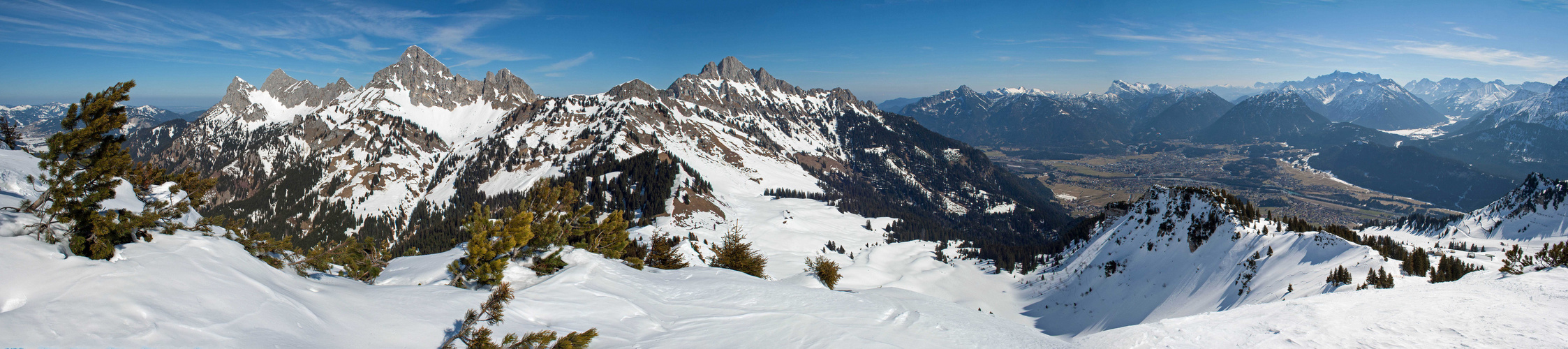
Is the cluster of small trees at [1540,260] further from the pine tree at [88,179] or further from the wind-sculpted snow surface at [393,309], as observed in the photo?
the pine tree at [88,179]

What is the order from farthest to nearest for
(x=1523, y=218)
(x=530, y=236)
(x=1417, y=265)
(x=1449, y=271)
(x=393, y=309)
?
(x=1523, y=218) → (x=1417, y=265) → (x=1449, y=271) → (x=530, y=236) → (x=393, y=309)

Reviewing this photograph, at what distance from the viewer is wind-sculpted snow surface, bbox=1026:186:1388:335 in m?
31.9

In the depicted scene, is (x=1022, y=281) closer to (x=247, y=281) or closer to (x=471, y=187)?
(x=247, y=281)

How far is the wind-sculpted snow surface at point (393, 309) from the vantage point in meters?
6.66

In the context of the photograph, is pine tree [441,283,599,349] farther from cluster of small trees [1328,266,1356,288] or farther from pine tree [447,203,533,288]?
cluster of small trees [1328,266,1356,288]

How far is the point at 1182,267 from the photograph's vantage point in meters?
44.0

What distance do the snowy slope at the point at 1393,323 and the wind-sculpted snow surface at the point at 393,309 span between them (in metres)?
3.59

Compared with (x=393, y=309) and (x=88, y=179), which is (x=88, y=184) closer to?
(x=88, y=179)

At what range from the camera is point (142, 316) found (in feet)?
22.2

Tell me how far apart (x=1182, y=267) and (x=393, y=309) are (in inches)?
2101

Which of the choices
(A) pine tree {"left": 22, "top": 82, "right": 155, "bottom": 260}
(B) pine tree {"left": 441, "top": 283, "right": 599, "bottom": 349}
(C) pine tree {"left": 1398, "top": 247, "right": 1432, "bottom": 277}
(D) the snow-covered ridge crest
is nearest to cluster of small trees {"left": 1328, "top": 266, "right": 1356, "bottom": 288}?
(C) pine tree {"left": 1398, "top": 247, "right": 1432, "bottom": 277}

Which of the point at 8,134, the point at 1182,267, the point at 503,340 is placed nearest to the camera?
the point at 503,340

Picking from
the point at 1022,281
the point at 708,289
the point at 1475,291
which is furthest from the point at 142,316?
the point at 1022,281

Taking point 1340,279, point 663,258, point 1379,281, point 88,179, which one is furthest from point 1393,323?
point 88,179
